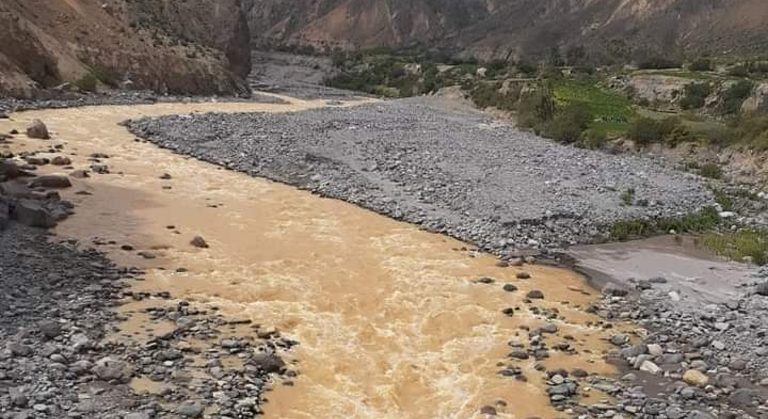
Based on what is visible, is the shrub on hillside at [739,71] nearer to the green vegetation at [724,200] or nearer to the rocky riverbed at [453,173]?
the rocky riverbed at [453,173]

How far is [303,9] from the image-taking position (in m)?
170

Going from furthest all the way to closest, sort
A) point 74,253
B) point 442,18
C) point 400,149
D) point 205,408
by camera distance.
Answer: point 442,18 < point 400,149 < point 74,253 < point 205,408

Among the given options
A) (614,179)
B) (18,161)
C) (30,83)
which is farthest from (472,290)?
(30,83)

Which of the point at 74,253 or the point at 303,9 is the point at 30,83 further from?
the point at 303,9

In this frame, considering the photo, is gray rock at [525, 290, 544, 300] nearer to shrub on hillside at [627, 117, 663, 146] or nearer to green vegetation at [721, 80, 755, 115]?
shrub on hillside at [627, 117, 663, 146]

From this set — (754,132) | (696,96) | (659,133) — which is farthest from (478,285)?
(696,96)

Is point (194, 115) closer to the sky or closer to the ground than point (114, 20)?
closer to the ground

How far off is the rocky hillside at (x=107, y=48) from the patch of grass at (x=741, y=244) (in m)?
31.2

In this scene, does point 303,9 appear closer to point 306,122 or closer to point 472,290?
point 306,122

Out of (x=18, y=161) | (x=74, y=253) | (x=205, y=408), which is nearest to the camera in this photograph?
(x=205, y=408)

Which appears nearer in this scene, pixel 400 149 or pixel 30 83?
pixel 400 149

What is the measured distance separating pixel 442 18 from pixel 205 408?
6504 inches

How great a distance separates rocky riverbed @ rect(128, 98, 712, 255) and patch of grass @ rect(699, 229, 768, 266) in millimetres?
2154

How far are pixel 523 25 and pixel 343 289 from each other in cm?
13352
